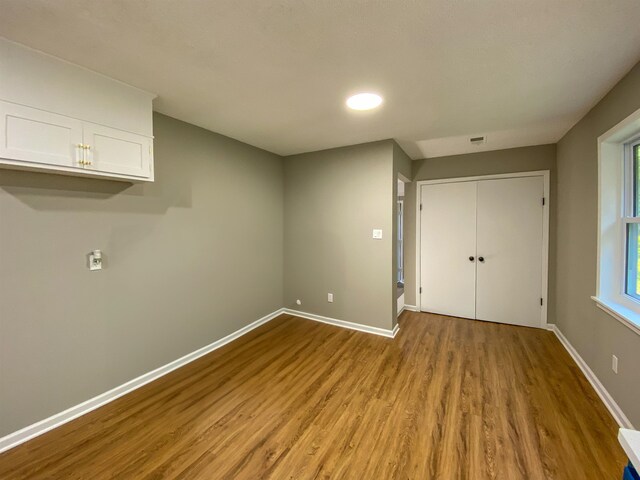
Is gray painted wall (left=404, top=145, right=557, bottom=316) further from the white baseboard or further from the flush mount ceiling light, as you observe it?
the flush mount ceiling light

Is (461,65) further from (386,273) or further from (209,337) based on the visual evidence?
(209,337)

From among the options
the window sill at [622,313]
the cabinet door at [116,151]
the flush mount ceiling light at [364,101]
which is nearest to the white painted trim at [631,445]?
the window sill at [622,313]

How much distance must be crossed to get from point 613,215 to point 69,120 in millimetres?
3981

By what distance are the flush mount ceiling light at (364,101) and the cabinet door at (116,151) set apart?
5.43ft

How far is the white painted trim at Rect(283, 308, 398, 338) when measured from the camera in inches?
131

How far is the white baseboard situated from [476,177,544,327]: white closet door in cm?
60

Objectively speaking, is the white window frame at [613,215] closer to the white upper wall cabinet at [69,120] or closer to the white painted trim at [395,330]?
the white painted trim at [395,330]

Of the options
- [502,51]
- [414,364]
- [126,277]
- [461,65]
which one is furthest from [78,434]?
[502,51]

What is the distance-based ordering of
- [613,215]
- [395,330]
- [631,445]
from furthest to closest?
[395,330] → [613,215] → [631,445]

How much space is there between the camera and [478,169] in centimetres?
374

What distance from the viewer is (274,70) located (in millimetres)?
1745

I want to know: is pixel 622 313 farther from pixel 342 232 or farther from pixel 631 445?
pixel 342 232

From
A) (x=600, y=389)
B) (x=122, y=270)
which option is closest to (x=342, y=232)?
(x=122, y=270)

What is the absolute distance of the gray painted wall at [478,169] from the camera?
11.1 ft
